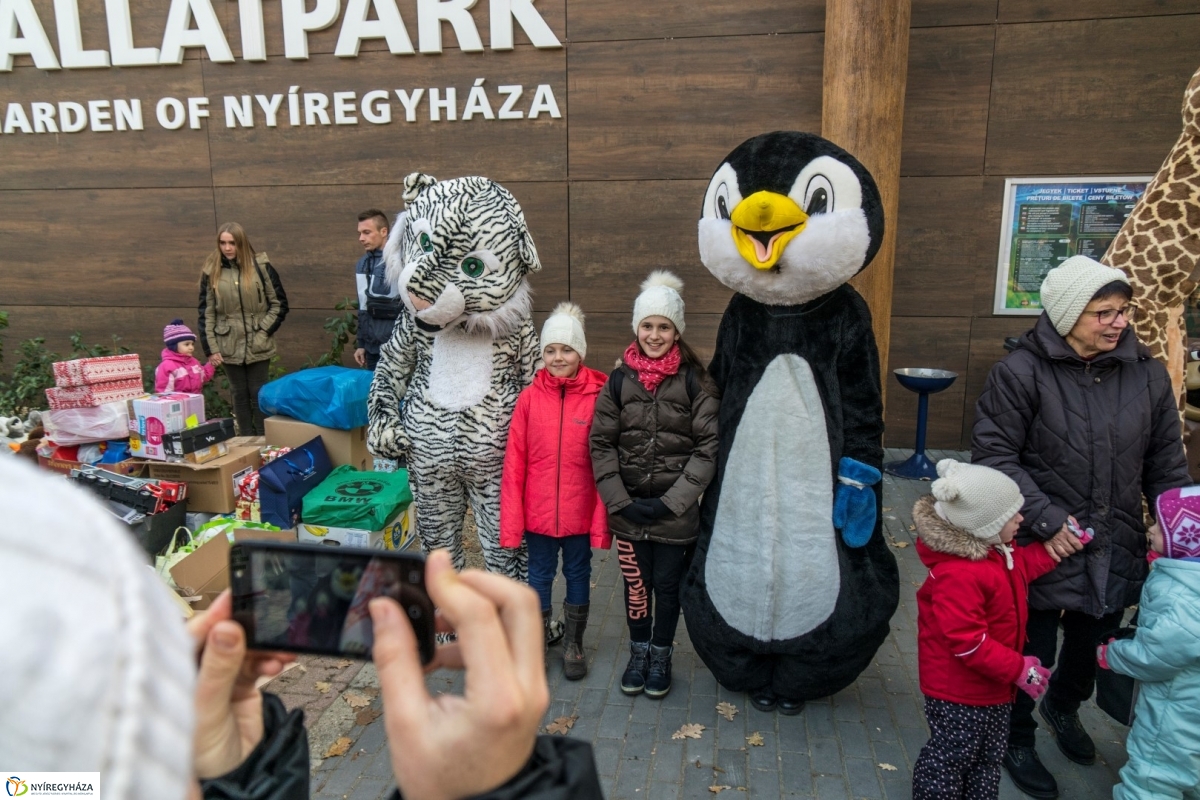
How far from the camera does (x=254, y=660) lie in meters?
1.23

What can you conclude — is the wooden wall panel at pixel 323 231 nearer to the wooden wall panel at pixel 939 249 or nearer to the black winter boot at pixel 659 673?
the wooden wall panel at pixel 939 249

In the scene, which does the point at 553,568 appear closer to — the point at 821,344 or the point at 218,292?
the point at 821,344

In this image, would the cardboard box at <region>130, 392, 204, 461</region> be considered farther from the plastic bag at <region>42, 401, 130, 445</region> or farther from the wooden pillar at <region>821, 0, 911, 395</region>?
the wooden pillar at <region>821, 0, 911, 395</region>

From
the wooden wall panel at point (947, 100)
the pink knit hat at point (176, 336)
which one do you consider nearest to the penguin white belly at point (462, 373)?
the pink knit hat at point (176, 336)

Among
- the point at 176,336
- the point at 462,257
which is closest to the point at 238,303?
the point at 176,336

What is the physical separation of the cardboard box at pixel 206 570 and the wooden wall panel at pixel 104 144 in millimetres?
4401

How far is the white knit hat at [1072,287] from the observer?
2803 millimetres

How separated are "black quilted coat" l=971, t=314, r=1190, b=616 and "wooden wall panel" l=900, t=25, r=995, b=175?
4.05 metres

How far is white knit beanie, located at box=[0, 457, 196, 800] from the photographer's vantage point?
1.48 ft

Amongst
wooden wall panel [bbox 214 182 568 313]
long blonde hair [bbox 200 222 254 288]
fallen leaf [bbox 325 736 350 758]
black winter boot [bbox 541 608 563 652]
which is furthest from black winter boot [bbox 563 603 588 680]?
long blonde hair [bbox 200 222 254 288]

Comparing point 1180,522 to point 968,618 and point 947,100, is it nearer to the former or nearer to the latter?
point 968,618

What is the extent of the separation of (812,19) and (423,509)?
16.9ft

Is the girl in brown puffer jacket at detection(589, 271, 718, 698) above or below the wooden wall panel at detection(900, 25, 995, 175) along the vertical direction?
below

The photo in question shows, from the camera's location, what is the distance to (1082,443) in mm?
2846
